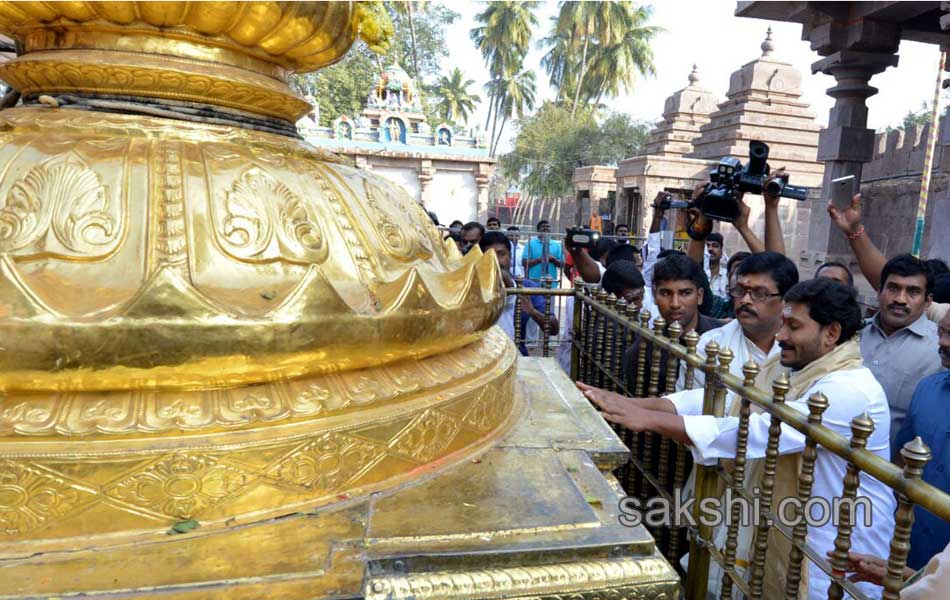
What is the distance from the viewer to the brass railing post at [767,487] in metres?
1.49

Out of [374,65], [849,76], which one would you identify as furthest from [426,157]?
[849,76]

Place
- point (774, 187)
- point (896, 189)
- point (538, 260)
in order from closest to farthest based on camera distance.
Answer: point (774, 187), point (538, 260), point (896, 189)

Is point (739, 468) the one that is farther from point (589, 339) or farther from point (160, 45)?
point (160, 45)

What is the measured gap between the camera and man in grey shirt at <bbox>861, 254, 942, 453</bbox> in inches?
106

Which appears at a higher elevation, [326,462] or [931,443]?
[326,462]

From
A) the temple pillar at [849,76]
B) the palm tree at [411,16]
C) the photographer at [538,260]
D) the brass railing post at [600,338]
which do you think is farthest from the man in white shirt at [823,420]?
the palm tree at [411,16]

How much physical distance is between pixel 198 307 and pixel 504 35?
34.0 m

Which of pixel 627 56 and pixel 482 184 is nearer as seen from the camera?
pixel 482 184

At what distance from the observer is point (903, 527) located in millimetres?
1144

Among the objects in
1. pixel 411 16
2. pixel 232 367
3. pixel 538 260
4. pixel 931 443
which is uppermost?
pixel 411 16

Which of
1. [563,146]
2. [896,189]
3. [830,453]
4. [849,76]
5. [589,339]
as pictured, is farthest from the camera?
[563,146]

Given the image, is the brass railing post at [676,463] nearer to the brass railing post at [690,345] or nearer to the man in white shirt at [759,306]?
the brass railing post at [690,345]

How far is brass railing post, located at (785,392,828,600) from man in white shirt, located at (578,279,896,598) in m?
0.28

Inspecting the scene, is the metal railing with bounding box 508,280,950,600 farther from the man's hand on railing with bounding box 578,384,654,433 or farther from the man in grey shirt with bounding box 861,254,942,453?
the man in grey shirt with bounding box 861,254,942,453
